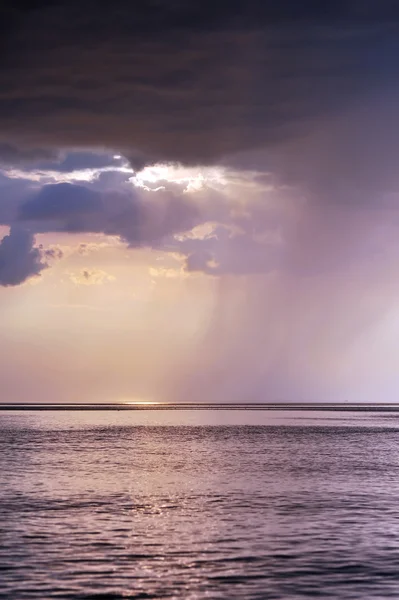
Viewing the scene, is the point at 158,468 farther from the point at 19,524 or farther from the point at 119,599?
the point at 119,599

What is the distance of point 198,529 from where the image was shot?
37094mm

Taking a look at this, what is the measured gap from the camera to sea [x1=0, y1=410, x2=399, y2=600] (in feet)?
87.0

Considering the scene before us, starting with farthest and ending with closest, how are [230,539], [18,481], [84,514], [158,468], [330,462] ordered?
[330,462], [158,468], [18,481], [84,514], [230,539]

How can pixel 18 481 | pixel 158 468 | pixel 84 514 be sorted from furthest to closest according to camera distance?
pixel 158 468, pixel 18 481, pixel 84 514

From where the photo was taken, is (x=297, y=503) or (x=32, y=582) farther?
(x=297, y=503)

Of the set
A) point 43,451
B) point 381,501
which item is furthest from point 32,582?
point 43,451

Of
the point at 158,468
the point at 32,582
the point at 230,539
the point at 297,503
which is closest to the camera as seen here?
the point at 32,582

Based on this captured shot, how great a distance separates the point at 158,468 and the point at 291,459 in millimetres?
14260

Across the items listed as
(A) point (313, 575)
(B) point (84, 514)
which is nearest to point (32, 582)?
(A) point (313, 575)

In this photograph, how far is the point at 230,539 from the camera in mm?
34406

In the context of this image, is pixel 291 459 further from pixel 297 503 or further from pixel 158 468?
pixel 297 503

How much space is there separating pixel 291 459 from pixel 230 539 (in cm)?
4237

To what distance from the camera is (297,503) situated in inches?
1789

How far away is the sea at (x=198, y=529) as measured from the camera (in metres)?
26.5
